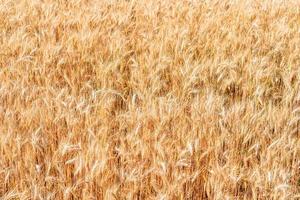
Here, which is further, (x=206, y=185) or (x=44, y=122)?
(x=44, y=122)

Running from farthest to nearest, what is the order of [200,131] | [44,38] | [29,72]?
[44,38] → [29,72] → [200,131]

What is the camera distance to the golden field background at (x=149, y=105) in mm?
2119

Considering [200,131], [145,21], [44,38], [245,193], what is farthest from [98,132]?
[145,21]

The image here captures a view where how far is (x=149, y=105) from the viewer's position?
2629 millimetres

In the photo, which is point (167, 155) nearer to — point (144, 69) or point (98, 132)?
point (98, 132)

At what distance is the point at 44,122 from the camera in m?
2.51

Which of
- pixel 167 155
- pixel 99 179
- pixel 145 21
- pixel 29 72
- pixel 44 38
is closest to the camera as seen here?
pixel 99 179

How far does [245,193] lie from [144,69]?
4.32 ft

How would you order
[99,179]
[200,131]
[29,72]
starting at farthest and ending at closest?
1. [29,72]
2. [200,131]
3. [99,179]

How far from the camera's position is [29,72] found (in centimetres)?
318

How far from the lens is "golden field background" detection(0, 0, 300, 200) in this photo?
2.12m

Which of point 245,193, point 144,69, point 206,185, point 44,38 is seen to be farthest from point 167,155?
point 44,38

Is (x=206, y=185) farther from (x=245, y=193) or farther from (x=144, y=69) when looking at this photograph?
(x=144, y=69)

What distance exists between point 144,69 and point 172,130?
32.7 inches
